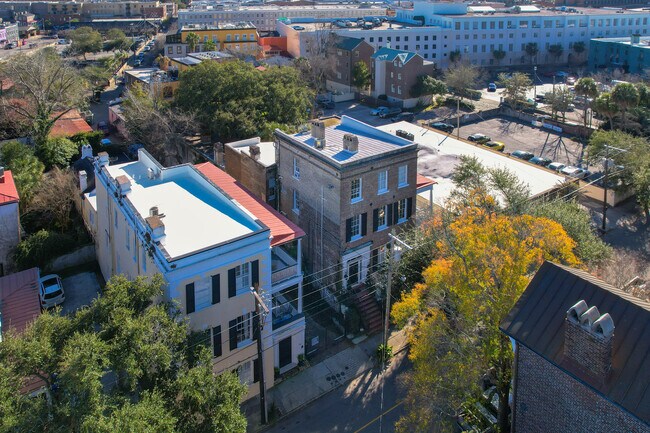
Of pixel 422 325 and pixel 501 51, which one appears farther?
pixel 501 51

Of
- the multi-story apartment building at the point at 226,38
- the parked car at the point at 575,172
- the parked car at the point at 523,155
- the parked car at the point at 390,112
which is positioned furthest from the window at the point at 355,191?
the multi-story apartment building at the point at 226,38

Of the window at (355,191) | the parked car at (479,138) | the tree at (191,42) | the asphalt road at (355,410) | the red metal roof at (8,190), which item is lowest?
the asphalt road at (355,410)

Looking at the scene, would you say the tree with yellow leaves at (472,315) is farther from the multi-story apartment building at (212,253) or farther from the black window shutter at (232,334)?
the black window shutter at (232,334)

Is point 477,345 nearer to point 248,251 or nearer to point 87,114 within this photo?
point 248,251

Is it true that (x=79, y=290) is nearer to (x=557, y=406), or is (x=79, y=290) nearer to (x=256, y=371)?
(x=256, y=371)

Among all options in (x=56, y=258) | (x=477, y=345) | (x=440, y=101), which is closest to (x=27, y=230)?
(x=56, y=258)
